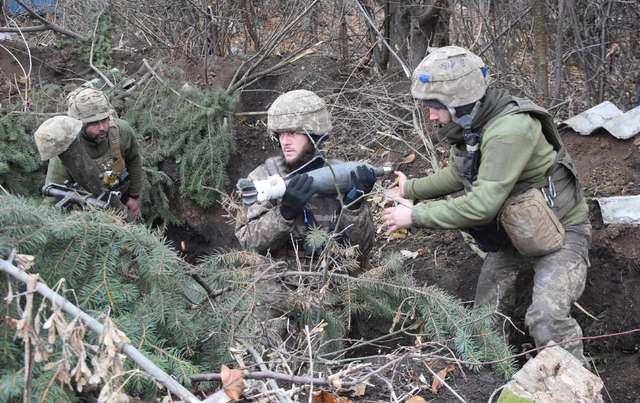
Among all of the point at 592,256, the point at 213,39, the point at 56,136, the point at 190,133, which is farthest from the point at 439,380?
the point at 213,39

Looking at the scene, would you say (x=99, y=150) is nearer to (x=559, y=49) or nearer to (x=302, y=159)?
(x=302, y=159)

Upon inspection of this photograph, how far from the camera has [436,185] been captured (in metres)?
4.48

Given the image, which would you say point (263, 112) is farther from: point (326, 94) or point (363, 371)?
point (363, 371)

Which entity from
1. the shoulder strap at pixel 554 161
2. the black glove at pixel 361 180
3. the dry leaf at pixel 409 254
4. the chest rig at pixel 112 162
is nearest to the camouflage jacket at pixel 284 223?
the black glove at pixel 361 180

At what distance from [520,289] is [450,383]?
2.10 m

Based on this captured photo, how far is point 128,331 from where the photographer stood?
249 centimetres

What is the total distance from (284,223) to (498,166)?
1226 mm

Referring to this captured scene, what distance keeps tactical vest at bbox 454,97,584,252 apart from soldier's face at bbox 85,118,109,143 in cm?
292

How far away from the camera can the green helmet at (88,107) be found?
5371 mm

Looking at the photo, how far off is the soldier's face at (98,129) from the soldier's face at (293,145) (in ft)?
6.98

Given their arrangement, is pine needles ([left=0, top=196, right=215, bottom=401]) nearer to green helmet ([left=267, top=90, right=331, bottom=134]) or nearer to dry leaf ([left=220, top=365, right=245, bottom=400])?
dry leaf ([left=220, top=365, right=245, bottom=400])

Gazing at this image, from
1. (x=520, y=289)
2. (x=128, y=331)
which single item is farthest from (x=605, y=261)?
(x=128, y=331)

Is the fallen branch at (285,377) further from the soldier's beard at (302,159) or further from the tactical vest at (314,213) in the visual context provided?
the soldier's beard at (302,159)

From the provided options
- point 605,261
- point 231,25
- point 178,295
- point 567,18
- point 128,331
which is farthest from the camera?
point 231,25
